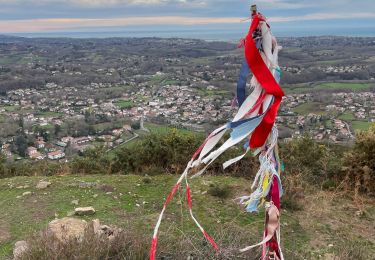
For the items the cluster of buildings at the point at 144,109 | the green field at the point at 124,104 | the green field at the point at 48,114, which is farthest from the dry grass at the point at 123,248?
the green field at the point at 124,104

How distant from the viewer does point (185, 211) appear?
5.48m

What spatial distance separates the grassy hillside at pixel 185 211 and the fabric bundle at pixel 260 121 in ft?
4.90

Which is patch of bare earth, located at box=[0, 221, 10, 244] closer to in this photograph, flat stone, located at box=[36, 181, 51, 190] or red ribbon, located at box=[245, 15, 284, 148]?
flat stone, located at box=[36, 181, 51, 190]

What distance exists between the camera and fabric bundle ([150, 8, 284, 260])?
2.42 metres

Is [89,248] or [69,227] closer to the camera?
[89,248]

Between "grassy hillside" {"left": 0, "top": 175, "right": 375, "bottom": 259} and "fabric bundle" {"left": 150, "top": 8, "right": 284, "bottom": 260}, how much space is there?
149cm

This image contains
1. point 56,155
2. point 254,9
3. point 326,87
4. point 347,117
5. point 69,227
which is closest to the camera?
point 254,9

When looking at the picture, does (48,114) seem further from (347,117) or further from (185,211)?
(185,211)

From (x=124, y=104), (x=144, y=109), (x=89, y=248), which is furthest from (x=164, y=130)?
(x=124, y=104)

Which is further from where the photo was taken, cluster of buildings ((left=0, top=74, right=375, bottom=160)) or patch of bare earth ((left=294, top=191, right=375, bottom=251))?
cluster of buildings ((left=0, top=74, right=375, bottom=160))

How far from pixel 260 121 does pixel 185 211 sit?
128 inches

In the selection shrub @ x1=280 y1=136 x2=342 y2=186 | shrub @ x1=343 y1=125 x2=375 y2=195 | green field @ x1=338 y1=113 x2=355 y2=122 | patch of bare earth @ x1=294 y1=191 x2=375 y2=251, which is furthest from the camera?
green field @ x1=338 y1=113 x2=355 y2=122

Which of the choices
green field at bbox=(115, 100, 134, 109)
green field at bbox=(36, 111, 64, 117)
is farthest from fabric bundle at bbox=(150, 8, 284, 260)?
green field at bbox=(115, 100, 134, 109)

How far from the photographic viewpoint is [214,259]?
3.21 meters
